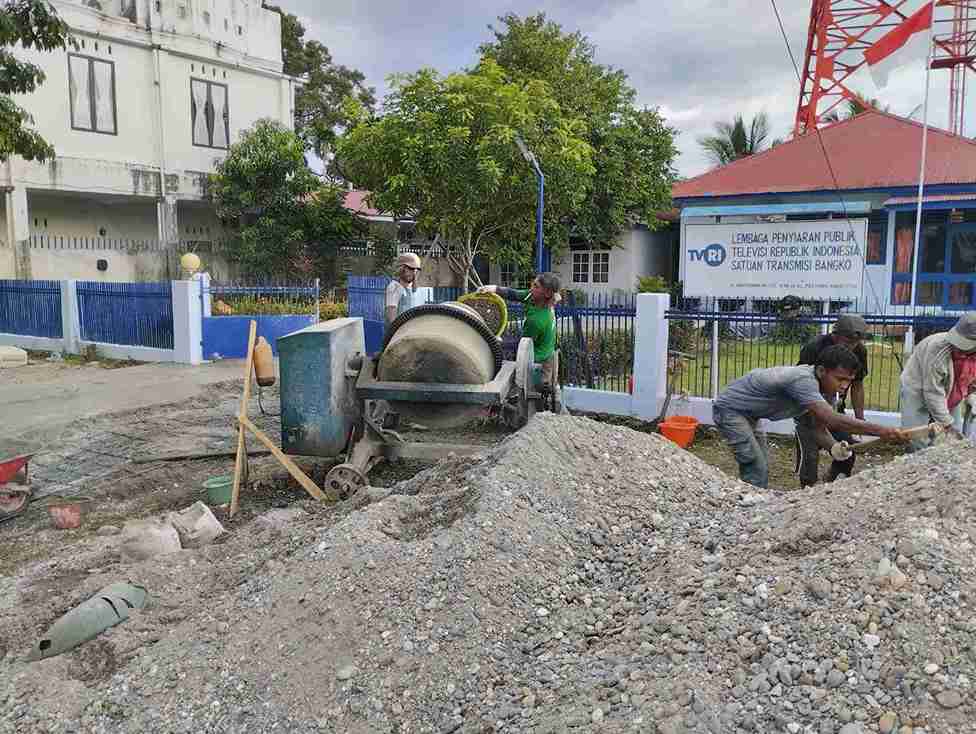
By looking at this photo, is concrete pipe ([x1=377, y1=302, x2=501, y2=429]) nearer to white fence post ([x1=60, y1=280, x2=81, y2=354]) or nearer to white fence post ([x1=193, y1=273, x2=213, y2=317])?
white fence post ([x1=193, y1=273, x2=213, y2=317])

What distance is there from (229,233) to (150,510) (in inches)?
642

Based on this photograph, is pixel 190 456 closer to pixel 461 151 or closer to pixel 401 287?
pixel 401 287

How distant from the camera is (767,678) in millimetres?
2648

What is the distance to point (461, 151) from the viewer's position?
15.1m

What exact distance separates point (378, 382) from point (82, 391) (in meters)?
6.68

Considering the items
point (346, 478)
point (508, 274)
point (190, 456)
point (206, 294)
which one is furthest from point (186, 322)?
point (508, 274)

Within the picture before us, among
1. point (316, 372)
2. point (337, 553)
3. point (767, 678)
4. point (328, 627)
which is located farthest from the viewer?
point (316, 372)

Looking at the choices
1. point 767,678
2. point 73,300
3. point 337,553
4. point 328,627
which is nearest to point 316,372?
point 337,553

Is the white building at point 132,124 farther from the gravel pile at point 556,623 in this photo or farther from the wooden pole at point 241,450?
the gravel pile at point 556,623

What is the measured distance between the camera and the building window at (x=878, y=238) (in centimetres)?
1627

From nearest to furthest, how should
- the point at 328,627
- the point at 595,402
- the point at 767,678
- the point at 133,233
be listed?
the point at 767,678 → the point at 328,627 → the point at 595,402 → the point at 133,233

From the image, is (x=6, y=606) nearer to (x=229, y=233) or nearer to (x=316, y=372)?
(x=316, y=372)

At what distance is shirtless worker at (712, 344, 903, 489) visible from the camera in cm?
473

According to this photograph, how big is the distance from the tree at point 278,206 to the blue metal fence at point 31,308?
5429 mm
